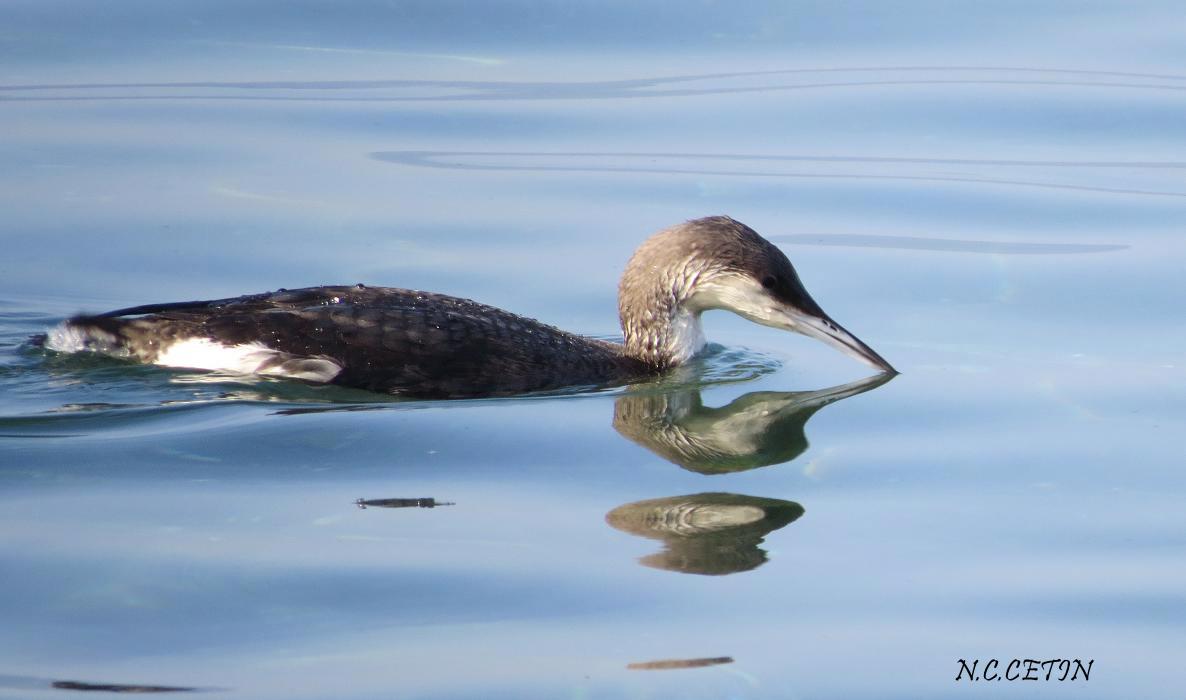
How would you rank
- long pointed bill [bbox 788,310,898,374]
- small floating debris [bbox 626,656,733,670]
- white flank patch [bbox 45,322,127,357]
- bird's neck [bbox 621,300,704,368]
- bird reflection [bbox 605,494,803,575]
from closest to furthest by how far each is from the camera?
small floating debris [bbox 626,656,733,670], bird reflection [bbox 605,494,803,575], white flank patch [bbox 45,322,127,357], long pointed bill [bbox 788,310,898,374], bird's neck [bbox 621,300,704,368]

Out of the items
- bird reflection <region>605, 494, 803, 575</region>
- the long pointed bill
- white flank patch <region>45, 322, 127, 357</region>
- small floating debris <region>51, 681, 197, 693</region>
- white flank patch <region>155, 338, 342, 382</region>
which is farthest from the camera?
the long pointed bill

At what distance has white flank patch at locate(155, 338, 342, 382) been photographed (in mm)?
7090

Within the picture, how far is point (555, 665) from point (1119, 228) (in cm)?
627

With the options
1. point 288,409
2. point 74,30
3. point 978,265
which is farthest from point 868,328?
point 74,30

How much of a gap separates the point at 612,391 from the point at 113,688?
364 cm

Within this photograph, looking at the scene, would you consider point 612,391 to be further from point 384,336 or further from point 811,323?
point 384,336

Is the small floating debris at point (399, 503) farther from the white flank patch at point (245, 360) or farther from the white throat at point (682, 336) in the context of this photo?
the white throat at point (682, 336)

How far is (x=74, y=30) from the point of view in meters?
13.1

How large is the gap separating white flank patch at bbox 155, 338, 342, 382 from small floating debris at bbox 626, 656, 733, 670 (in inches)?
116

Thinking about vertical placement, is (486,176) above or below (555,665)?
above

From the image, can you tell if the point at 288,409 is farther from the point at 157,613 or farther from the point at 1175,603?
the point at 1175,603

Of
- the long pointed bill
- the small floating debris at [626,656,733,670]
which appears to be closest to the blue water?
the small floating debris at [626,656,733,670]

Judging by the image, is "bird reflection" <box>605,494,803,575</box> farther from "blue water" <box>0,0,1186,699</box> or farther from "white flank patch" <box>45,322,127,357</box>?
"white flank patch" <box>45,322,127,357</box>

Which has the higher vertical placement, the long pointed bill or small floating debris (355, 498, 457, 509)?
the long pointed bill
